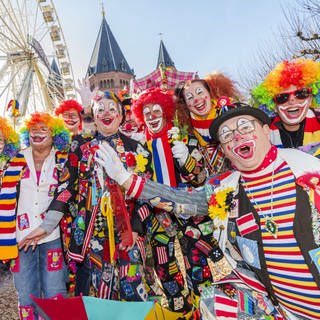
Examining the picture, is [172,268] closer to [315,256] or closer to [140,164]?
[140,164]

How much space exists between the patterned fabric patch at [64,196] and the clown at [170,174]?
71cm

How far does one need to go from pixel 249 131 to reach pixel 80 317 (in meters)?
1.30

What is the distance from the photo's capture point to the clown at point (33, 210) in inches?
97.3

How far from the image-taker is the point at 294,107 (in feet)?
6.86

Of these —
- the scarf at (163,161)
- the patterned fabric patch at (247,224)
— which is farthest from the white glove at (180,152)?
the patterned fabric patch at (247,224)

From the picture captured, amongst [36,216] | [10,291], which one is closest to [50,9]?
[10,291]

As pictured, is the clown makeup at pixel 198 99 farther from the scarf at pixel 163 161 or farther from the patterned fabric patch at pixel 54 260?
the patterned fabric patch at pixel 54 260

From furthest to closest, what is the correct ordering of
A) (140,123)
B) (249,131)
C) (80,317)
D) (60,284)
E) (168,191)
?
(140,123) → (60,284) → (168,191) → (249,131) → (80,317)

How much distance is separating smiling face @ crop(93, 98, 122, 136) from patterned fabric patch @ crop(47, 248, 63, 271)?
3.40 ft

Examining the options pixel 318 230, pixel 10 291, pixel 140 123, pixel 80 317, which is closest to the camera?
pixel 318 230

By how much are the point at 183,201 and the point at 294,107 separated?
3.27ft

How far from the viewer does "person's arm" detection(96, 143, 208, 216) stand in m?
1.66

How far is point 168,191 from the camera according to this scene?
71.4 inches

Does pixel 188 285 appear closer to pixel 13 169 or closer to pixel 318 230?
pixel 318 230
